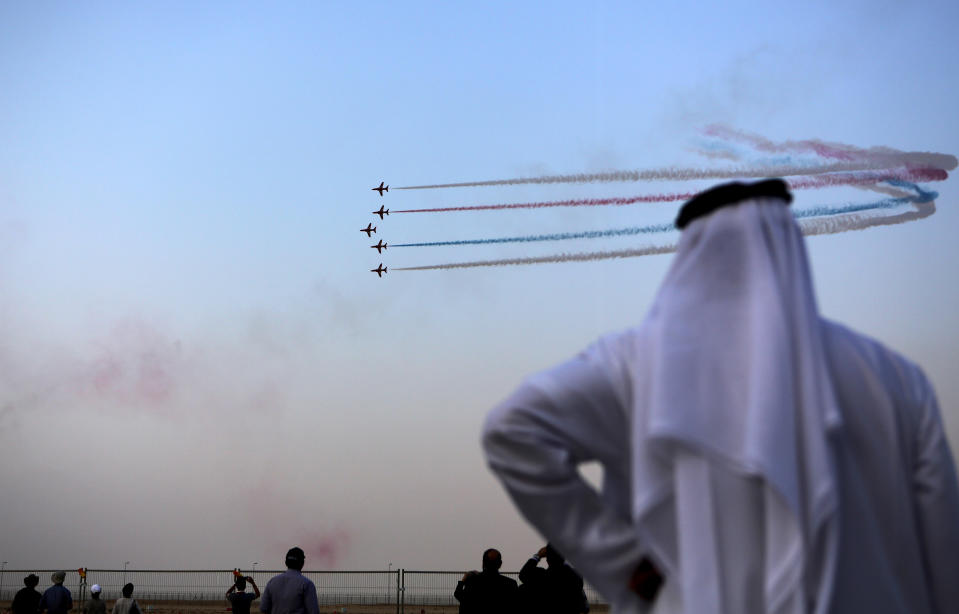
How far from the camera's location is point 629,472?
3.45m

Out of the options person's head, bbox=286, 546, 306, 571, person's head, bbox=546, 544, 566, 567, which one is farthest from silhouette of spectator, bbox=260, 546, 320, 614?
person's head, bbox=546, 544, 566, 567

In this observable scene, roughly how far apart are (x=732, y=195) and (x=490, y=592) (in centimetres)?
793

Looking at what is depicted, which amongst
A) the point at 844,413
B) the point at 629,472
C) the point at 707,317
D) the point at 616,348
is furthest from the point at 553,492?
the point at 844,413

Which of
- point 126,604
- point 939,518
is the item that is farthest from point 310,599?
point 939,518

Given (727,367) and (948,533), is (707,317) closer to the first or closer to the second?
(727,367)

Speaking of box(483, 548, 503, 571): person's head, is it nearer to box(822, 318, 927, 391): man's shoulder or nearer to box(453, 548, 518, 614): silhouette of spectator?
box(453, 548, 518, 614): silhouette of spectator

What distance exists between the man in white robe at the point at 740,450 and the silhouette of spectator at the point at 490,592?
24.2ft

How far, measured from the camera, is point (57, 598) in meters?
17.0

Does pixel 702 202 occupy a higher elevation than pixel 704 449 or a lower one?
higher

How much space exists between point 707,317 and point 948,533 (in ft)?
3.59

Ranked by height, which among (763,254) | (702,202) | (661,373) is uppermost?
(702,202)

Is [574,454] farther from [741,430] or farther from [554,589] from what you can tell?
[554,589]

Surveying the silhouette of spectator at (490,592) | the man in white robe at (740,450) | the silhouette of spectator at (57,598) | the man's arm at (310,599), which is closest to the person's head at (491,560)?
the silhouette of spectator at (490,592)

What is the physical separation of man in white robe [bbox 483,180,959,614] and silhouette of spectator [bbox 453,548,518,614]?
7385 millimetres
